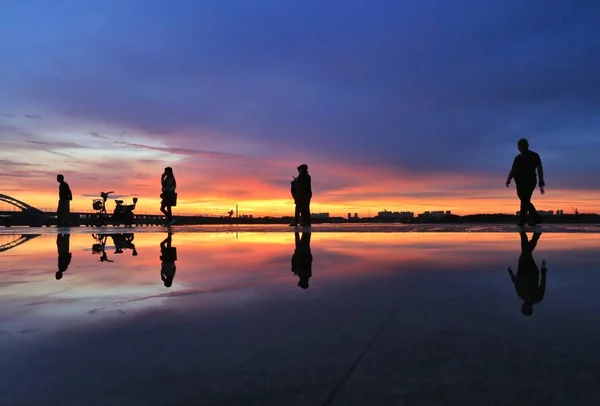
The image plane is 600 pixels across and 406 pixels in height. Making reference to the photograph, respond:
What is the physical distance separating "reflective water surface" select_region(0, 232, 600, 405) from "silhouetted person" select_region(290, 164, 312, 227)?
12.1 meters

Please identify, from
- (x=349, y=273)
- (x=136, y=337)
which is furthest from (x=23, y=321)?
(x=349, y=273)

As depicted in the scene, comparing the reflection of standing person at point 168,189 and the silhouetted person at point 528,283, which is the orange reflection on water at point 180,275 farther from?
the reflection of standing person at point 168,189

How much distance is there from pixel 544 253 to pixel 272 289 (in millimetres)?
4470

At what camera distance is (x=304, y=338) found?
7.65 feet

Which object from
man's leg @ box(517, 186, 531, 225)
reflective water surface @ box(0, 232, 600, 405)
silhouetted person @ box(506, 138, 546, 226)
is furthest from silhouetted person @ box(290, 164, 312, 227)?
reflective water surface @ box(0, 232, 600, 405)

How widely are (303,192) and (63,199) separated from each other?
10673 millimetres

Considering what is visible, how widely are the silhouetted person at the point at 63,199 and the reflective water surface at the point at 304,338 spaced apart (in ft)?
50.7

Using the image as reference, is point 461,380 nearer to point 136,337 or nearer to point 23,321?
point 136,337

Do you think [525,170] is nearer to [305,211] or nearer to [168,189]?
[305,211]

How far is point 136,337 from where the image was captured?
246 centimetres

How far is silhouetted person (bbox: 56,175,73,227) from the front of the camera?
18428 mm

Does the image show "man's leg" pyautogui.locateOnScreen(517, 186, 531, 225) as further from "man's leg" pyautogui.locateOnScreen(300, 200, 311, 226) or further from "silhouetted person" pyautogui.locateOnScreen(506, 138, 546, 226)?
"man's leg" pyautogui.locateOnScreen(300, 200, 311, 226)

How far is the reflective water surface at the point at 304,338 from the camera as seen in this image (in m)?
1.70

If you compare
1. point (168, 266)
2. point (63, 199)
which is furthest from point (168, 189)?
point (168, 266)
